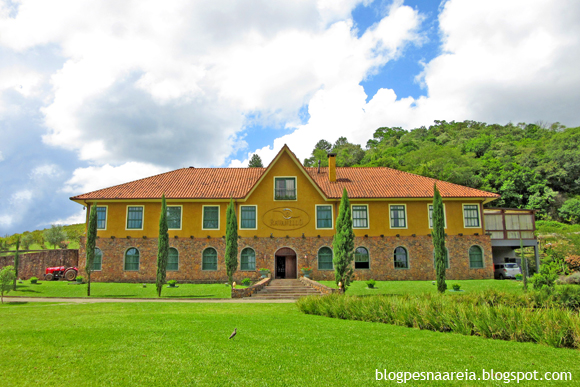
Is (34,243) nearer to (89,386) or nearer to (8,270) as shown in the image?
(8,270)

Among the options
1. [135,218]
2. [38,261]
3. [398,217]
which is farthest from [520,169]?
[38,261]

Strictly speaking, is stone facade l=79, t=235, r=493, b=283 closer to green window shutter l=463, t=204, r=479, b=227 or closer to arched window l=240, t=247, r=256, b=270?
arched window l=240, t=247, r=256, b=270

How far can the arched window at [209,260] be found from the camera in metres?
27.2

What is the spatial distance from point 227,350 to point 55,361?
313 centimetres

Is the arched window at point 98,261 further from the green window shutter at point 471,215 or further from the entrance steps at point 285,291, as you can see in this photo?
the green window shutter at point 471,215

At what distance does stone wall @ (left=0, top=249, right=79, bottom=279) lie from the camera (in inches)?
1187

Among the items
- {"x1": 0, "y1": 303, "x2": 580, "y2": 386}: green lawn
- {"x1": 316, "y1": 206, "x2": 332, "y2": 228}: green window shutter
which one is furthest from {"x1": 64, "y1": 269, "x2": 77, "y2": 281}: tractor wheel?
{"x1": 0, "y1": 303, "x2": 580, "y2": 386}: green lawn

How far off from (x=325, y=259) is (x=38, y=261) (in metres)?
23.1

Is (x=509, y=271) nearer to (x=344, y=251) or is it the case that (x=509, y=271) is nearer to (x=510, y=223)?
(x=510, y=223)

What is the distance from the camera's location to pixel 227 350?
780cm

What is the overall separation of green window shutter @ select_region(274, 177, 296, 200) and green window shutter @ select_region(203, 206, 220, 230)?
4.51 m

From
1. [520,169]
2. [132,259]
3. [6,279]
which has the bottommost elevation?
[6,279]

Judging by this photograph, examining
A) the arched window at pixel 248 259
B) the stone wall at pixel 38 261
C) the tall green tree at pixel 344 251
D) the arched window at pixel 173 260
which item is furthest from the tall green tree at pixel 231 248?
the stone wall at pixel 38 261

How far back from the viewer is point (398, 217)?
27969 mm
